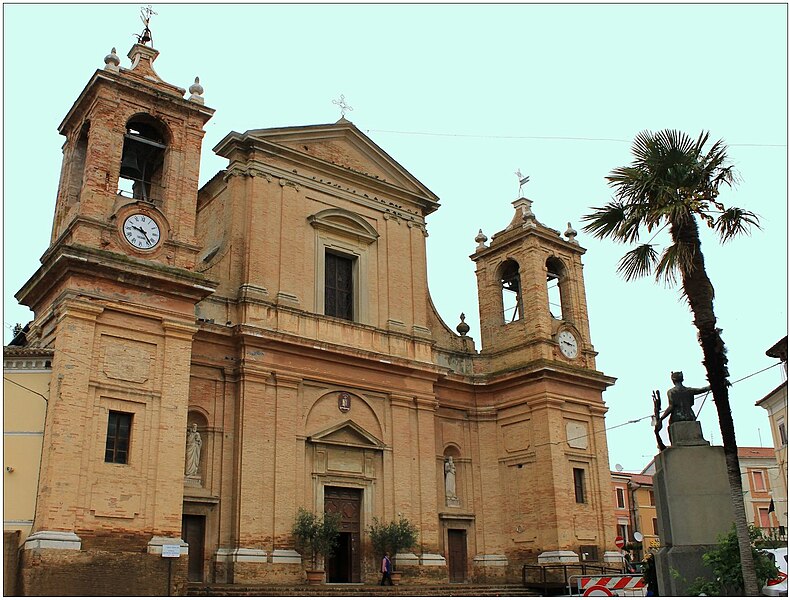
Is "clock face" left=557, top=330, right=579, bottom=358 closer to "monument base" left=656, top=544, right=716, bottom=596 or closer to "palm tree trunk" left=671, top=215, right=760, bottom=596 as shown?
"palm tree trunk" left=671, top=215, right=760, bottom=596

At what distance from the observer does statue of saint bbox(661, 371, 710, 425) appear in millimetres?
13703

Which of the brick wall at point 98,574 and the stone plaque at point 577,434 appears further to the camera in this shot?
the stone plaque at point 577,434

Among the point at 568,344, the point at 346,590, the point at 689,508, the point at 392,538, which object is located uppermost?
the point at 568,344

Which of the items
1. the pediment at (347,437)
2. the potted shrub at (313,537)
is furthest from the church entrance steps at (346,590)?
the pediment at (347,437)

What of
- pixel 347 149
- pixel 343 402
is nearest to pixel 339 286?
pixel 343 402

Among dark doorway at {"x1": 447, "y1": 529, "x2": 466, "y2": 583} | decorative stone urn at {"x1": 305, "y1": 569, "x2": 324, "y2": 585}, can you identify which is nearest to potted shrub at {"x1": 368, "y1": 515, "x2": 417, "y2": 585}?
decorative stone urn at {"x1": 305, "y1": 569, "x2": 324, "y2": 585}

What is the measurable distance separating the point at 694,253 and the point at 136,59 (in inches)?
560

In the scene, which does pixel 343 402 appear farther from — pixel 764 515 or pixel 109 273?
pixel 764 515

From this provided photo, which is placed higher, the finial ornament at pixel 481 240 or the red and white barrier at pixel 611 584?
the finial ornament at pixel 481 240

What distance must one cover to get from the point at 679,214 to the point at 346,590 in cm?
1122

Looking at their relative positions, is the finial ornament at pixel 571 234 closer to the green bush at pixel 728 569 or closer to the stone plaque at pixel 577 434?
the stone plaque at pixel 577 434

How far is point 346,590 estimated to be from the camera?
1844cm

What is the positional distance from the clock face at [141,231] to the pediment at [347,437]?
256 inches

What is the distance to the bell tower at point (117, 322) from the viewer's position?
50.7ft
